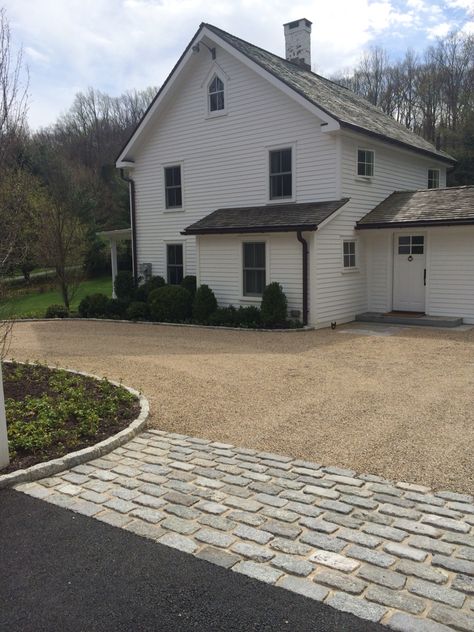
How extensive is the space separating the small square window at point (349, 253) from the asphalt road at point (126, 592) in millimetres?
12534

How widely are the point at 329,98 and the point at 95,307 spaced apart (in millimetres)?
10200

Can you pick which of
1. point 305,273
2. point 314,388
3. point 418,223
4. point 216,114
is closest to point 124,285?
point 216,114

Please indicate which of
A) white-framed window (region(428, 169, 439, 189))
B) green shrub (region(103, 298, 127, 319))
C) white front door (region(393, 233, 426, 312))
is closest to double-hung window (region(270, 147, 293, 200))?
white front door (region(393, 233, 426, 312))

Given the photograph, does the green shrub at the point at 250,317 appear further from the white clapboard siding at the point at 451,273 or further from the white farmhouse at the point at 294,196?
the white clapboard siding at the point at 451,273

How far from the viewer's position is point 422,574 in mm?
3307

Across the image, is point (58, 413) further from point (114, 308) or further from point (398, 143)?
point (398, 143)

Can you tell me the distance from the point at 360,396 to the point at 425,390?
41.6 inches

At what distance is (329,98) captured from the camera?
16.9 meters

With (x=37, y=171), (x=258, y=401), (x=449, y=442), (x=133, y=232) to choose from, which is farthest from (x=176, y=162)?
(x=37, y=171)

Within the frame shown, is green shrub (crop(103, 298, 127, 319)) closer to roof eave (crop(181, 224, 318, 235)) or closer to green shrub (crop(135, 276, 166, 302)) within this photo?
green shrub (crop(135, 276, 166, 302))

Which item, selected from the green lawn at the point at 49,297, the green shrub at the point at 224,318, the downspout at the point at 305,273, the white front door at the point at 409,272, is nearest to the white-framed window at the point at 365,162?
the white front door at the point at 409,272

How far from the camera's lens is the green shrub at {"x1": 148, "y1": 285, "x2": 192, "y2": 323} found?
52.9 ft

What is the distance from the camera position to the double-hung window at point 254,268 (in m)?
15.4

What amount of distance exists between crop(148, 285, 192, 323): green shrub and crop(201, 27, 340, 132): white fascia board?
6.26 meters
